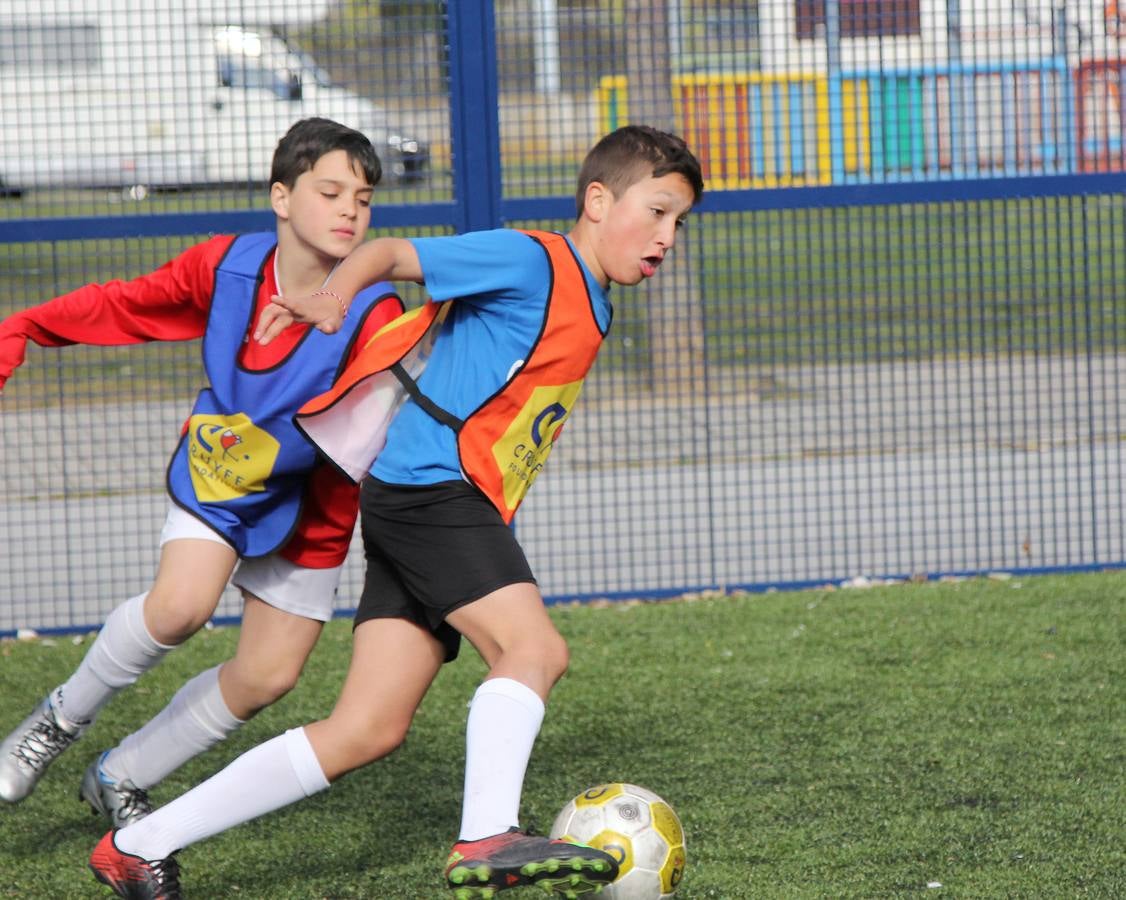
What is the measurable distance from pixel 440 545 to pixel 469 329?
447mm

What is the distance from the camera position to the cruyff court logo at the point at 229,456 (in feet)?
11.4

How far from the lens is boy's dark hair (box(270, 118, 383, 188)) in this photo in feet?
11.5

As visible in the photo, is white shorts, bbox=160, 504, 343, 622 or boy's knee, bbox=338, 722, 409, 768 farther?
white shorts, bbox=160, 504, 343, 622

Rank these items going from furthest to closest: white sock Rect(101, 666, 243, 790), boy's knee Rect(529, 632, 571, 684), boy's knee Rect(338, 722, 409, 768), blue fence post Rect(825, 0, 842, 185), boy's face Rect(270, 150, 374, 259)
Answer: blue fence post Rect(825, 0, 842, 185) → white sock Rect(101, 666, 243, 790) → boy's face Rect(270, 150, 374, 259) → boy's knee Rect(338, 722, 409, 768) → boy's knee Rect(529, 632, 571, 684)

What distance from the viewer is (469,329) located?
10.1ft

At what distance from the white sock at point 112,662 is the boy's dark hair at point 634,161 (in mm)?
1439

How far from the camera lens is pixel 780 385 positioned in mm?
7906

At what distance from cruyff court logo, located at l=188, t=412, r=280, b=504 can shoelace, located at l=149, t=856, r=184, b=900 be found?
2.77 feet

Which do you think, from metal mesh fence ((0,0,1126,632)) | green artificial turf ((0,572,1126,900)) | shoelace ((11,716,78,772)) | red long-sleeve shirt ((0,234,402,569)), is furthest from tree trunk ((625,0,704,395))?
shoelace ((11,716,78,772))

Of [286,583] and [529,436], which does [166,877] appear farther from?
[529,436]

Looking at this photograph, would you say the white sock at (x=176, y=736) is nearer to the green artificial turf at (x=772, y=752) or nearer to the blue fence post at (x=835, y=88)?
the green artificial turf at (x=772, y=752)

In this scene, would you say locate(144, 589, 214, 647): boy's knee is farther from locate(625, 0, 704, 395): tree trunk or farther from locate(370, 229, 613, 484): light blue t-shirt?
locate(625, 0, 704, 395): tree trunk

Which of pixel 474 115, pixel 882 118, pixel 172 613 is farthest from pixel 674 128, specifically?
pixel 172 613

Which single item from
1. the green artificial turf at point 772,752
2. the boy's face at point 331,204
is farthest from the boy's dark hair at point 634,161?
the green artificial turf at point 772,752
